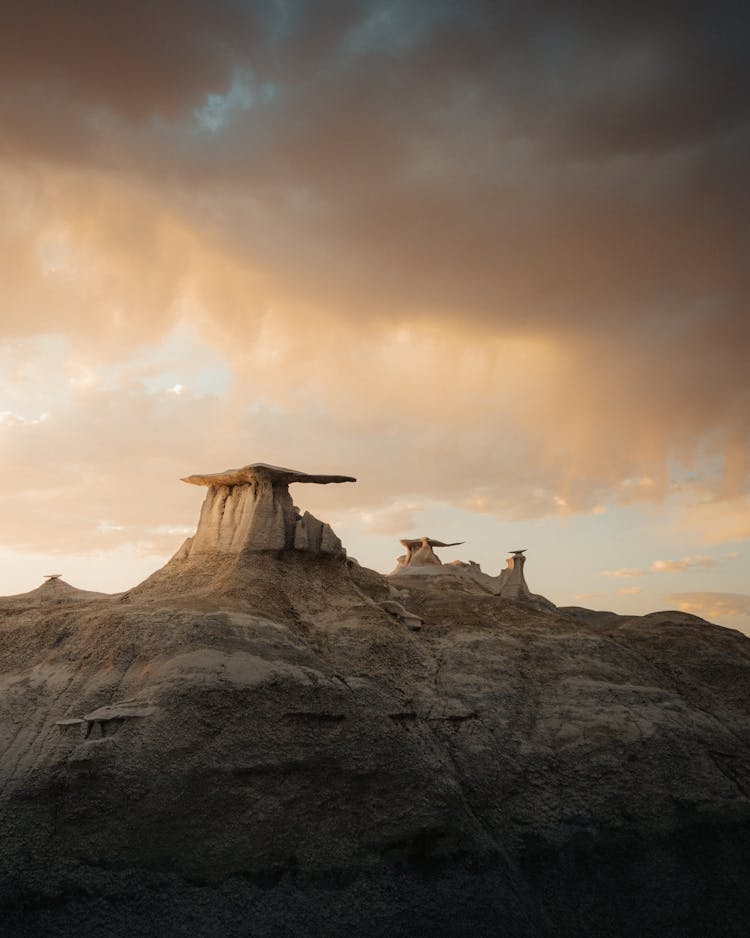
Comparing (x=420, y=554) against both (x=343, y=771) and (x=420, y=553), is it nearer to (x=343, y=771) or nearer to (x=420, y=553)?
(x=420, y=553)

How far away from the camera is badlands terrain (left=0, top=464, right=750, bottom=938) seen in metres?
18.3

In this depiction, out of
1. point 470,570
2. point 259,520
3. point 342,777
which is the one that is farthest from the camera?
point 470,570

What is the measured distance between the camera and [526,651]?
27.9 metres

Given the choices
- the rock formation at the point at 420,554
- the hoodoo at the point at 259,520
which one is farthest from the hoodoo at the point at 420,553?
the hoodoo at the point at 259,520

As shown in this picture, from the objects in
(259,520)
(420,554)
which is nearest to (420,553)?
(420,554)

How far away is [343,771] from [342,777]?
0.17 meters

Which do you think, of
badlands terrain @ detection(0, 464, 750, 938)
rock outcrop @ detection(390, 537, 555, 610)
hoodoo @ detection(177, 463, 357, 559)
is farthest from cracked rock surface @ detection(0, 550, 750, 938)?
rock outcrop @ detection(390, 537, 555, 610)

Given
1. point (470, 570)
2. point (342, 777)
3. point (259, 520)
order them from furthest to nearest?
point (470, 570) → point (259, 520) → point (342, 777)

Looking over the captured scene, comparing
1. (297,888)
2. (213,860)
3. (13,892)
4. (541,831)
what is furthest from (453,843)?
(13,892)

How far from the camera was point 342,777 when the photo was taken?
2080cm

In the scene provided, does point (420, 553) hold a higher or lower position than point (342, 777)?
higher

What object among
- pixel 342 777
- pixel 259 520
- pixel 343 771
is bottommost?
pixel 342 777

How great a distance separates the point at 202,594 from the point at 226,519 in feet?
16.3

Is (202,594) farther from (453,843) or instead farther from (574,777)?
(574,777)
